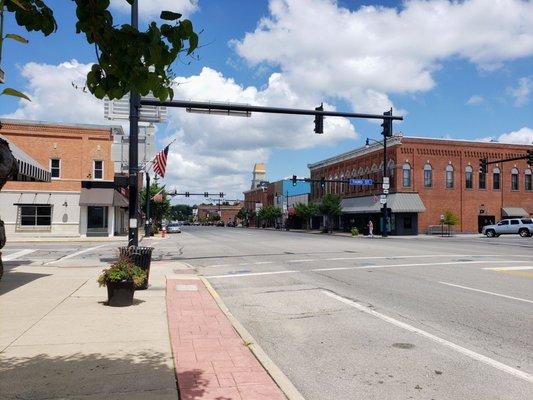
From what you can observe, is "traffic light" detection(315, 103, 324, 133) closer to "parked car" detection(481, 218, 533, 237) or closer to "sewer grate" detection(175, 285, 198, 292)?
"sewer grate" detection(175, 285, 198, 292)

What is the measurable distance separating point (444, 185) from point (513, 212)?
890 centimetres

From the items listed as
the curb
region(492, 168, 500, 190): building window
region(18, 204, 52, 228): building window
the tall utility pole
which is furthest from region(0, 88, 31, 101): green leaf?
region(492, 168, 500, 190): building window

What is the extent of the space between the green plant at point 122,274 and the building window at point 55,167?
32.7 m

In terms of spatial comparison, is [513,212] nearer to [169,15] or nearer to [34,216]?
[34,216]

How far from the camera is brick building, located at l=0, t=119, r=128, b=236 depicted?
38.8 meters

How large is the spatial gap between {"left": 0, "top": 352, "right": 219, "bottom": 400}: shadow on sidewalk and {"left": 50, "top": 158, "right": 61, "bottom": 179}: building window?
36502mm

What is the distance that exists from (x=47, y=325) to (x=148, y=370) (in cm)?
307

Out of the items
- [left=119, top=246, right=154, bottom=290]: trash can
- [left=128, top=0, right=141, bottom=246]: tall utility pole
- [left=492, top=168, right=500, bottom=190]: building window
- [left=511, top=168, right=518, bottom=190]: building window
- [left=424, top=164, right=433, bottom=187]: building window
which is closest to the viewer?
[left=119, top=246, right=154, bottom=290]: trash can

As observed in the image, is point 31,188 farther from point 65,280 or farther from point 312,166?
point 312,166

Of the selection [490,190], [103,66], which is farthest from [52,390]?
[490,190]

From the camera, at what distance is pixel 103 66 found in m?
3.91

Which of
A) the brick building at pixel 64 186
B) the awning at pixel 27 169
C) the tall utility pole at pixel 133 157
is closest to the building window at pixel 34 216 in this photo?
the brick building at pixel 64 186

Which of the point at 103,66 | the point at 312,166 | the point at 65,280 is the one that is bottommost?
the point at 65,280

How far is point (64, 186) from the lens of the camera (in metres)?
39.9
